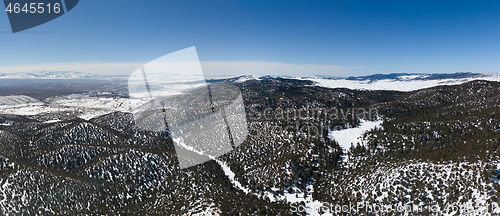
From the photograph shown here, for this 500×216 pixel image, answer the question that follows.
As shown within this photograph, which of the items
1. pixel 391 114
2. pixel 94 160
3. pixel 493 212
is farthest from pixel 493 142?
pixel 94 160

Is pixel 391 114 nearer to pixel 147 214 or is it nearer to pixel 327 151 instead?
pixel 327 151

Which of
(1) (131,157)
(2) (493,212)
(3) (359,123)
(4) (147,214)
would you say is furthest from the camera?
(3) (359,123)

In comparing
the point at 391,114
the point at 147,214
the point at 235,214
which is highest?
the point at 391,114

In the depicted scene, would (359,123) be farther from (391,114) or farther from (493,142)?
(493,142)

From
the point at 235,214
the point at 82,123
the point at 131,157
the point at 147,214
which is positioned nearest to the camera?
the point at 235,214

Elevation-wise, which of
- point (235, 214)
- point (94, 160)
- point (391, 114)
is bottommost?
point (235, 214)

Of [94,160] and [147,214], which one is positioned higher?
[94,160]

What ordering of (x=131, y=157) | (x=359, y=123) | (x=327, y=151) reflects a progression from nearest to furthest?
(x=327, y=151), (x=131, y=157), (x=359, y=123)

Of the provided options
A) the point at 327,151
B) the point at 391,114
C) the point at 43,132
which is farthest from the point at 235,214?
the point at 43,132

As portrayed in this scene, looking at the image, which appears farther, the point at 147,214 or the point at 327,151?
the point at 327,151
